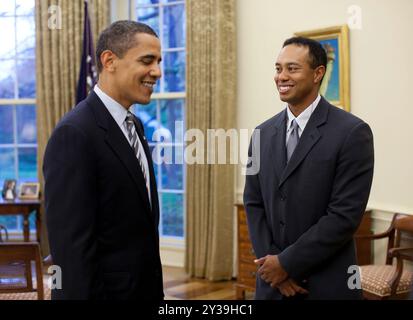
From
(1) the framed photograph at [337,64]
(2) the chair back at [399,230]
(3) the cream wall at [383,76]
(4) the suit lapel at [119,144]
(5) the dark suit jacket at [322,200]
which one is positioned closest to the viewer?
(4) the suit lapel at [119,144]

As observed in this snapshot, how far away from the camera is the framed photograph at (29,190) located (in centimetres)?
593

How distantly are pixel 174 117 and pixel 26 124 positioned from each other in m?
1.82

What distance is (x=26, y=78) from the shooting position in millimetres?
6355

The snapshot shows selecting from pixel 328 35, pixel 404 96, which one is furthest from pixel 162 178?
pixel 404 96

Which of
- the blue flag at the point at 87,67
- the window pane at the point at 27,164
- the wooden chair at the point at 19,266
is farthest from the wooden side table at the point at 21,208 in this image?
the wooden chair at the point at 19,266

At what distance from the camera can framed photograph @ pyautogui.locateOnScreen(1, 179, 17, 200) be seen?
19.5ft

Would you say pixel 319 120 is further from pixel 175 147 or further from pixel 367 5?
pixel 175 147

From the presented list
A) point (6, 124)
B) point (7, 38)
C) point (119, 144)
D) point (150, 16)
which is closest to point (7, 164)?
point (6, 124)

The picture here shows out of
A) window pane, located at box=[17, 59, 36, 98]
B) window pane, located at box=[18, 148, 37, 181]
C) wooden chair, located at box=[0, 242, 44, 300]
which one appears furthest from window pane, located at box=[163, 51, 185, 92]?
wooden chair, located at box=[0, 242, 44, 300]

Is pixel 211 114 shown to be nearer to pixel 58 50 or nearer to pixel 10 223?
pixel 58 50

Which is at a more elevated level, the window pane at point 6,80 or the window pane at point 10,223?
the window pane at point 6,80

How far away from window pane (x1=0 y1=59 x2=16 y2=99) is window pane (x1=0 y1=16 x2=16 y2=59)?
12cm

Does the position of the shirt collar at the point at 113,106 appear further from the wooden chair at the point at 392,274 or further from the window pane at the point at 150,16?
the window pane at the point at 150,16

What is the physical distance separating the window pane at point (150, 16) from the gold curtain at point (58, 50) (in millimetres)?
445
